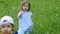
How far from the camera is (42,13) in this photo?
1021 cm

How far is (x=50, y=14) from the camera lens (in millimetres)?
9867

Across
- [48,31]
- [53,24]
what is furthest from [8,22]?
[53,24]

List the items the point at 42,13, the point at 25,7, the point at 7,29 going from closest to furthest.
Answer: the point at 7,29 → the point at 25,7 → the point at 42,13

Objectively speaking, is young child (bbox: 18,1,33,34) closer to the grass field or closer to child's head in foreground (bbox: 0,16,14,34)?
the grass field

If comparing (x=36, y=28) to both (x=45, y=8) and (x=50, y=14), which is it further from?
(x=45, y=8)

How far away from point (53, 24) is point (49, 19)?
18.4 inches

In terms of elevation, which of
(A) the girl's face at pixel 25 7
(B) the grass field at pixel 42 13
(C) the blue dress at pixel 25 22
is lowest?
(B) the grass field at pixel 42 13

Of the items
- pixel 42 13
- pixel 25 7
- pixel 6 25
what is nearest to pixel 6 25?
pixel 6 25

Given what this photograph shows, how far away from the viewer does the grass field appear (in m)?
8.18

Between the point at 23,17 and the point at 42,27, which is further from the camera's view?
the point at 42,27

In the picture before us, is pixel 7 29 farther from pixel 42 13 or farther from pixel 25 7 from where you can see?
pixel 42 13

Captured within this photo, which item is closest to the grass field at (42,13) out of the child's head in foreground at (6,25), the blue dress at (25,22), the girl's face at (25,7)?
the blue dress at (25,22)

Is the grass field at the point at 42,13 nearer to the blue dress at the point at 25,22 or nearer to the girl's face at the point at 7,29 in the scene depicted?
the blue dress at the point at 25,22

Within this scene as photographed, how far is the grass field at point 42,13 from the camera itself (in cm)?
818
